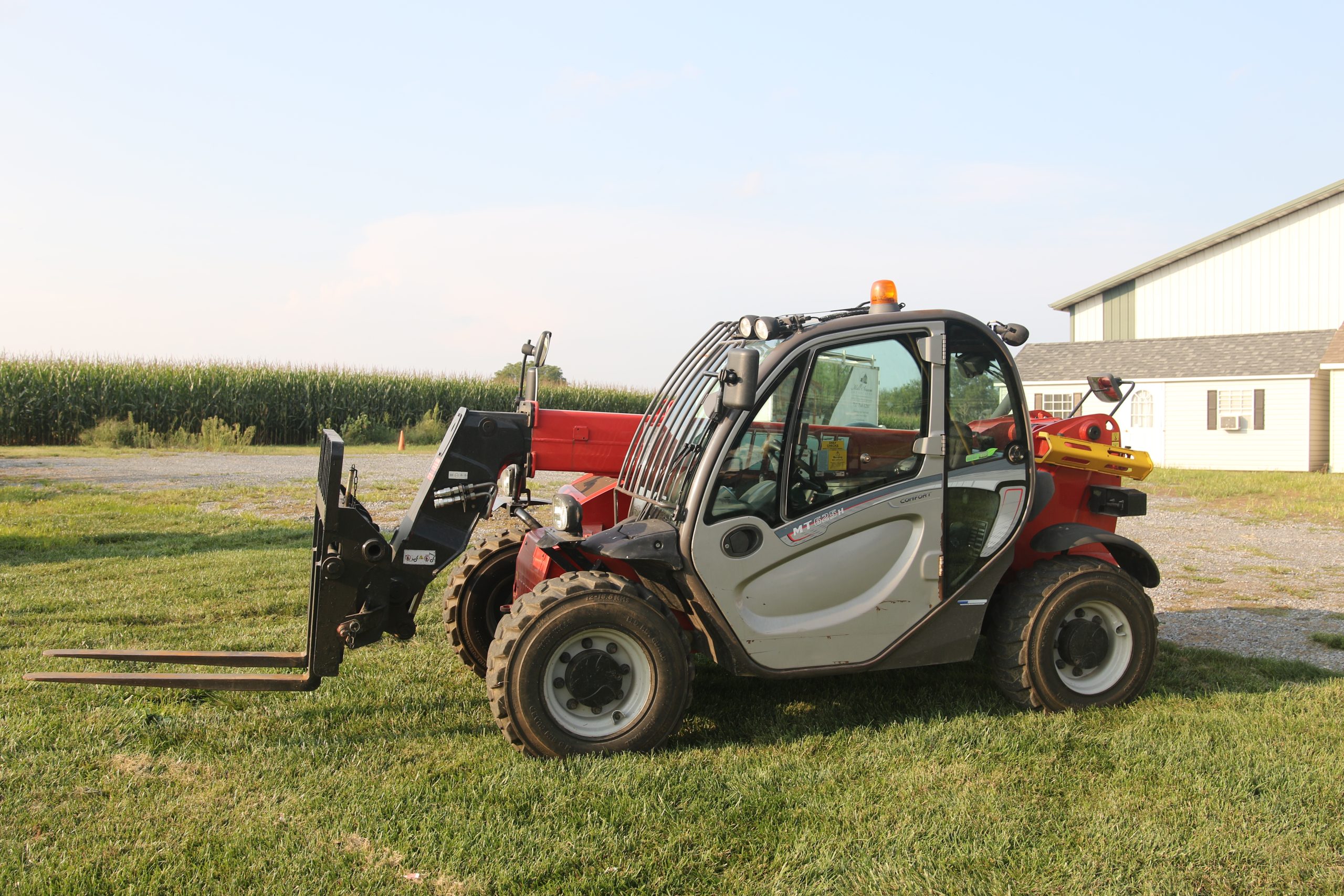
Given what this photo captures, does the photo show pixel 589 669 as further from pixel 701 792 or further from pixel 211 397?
pixel 211 397

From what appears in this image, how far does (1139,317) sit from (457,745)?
32043 mm

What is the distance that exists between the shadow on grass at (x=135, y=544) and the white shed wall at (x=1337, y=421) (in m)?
24.7

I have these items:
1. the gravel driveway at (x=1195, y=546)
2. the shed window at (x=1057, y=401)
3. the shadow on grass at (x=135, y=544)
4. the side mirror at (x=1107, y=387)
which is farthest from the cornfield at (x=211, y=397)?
the side mirror at (x=1107, y=387)

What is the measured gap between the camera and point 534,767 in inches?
163

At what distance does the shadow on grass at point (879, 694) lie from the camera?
4.80 metres

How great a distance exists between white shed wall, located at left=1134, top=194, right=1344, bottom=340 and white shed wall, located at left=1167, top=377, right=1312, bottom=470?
4.20m

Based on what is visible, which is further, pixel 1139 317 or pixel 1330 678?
pixel 1139 317

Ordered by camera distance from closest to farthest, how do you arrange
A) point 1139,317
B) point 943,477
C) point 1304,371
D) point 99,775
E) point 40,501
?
point 99,775 < point 943,477 < point 40,501 < point 1304,371 < point 1139,317

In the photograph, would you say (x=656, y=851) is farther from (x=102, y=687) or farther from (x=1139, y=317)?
(x=1139, y=317)

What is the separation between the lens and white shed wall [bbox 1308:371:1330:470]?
2394 centimetres

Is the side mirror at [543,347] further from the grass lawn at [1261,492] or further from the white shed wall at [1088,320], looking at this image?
the white shed wall at [1088,320]

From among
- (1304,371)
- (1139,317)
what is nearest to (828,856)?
(1304,371)

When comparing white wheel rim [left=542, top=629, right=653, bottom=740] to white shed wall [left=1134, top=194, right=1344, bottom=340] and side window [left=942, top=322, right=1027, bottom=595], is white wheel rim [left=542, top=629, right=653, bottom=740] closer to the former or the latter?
side window [left=942, top=322, right=1027, bottom=595]

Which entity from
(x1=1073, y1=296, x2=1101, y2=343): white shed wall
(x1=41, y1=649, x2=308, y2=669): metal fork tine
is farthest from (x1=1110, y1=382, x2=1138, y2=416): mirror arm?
(x1=1073, y1=296, x2=1101, y2=343): white shed wall
